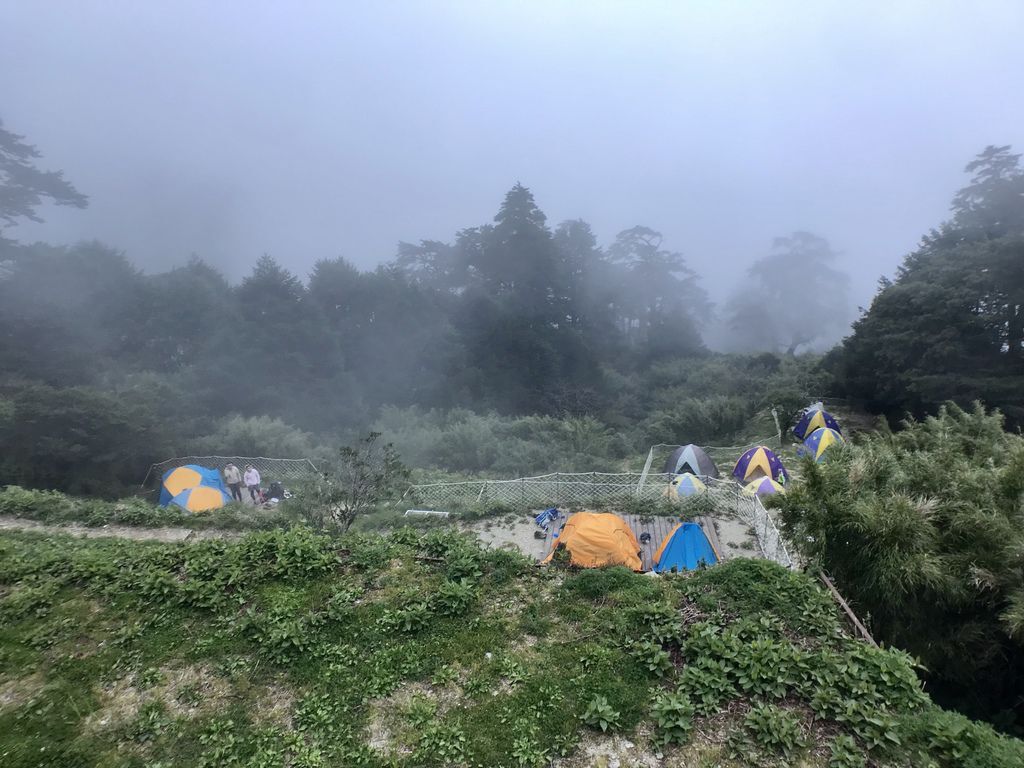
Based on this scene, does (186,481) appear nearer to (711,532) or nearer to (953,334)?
(711,532)

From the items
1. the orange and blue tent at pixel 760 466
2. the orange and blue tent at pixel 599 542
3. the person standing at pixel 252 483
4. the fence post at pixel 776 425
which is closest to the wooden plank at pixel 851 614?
the orange and blue tent at pixel 599 542

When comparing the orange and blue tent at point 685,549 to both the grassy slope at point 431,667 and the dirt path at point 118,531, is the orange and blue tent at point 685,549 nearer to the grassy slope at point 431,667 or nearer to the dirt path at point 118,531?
the grassy slope at point 431,667

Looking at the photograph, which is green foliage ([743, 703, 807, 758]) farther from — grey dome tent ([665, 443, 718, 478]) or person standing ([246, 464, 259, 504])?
person standing ([246, 464, 259, 504])

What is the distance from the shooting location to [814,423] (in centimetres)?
2072

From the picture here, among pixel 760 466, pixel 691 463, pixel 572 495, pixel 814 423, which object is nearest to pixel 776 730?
pixel 572 495

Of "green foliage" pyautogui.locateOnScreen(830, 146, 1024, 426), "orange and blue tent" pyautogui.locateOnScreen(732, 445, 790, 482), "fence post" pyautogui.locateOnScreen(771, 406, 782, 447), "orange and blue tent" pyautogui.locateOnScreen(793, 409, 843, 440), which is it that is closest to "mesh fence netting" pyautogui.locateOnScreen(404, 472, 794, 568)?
"orange and blue tent" pyautogui.locateOnScreen(732, 445, 790, 482)

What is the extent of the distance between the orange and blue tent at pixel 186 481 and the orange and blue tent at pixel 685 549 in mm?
12188

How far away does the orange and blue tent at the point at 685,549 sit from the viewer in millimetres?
9875

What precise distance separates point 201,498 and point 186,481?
2.93 ft

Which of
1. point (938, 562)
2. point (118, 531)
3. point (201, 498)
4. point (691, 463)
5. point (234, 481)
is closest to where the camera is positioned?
point (938, 562)

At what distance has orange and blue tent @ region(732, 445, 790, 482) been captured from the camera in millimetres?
15719

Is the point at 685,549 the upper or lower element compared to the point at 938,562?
lower

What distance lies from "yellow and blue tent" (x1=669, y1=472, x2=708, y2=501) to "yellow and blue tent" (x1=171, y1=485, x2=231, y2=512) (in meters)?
12.1

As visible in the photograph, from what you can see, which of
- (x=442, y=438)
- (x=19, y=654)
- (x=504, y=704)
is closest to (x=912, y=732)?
(x=504, y=704)
